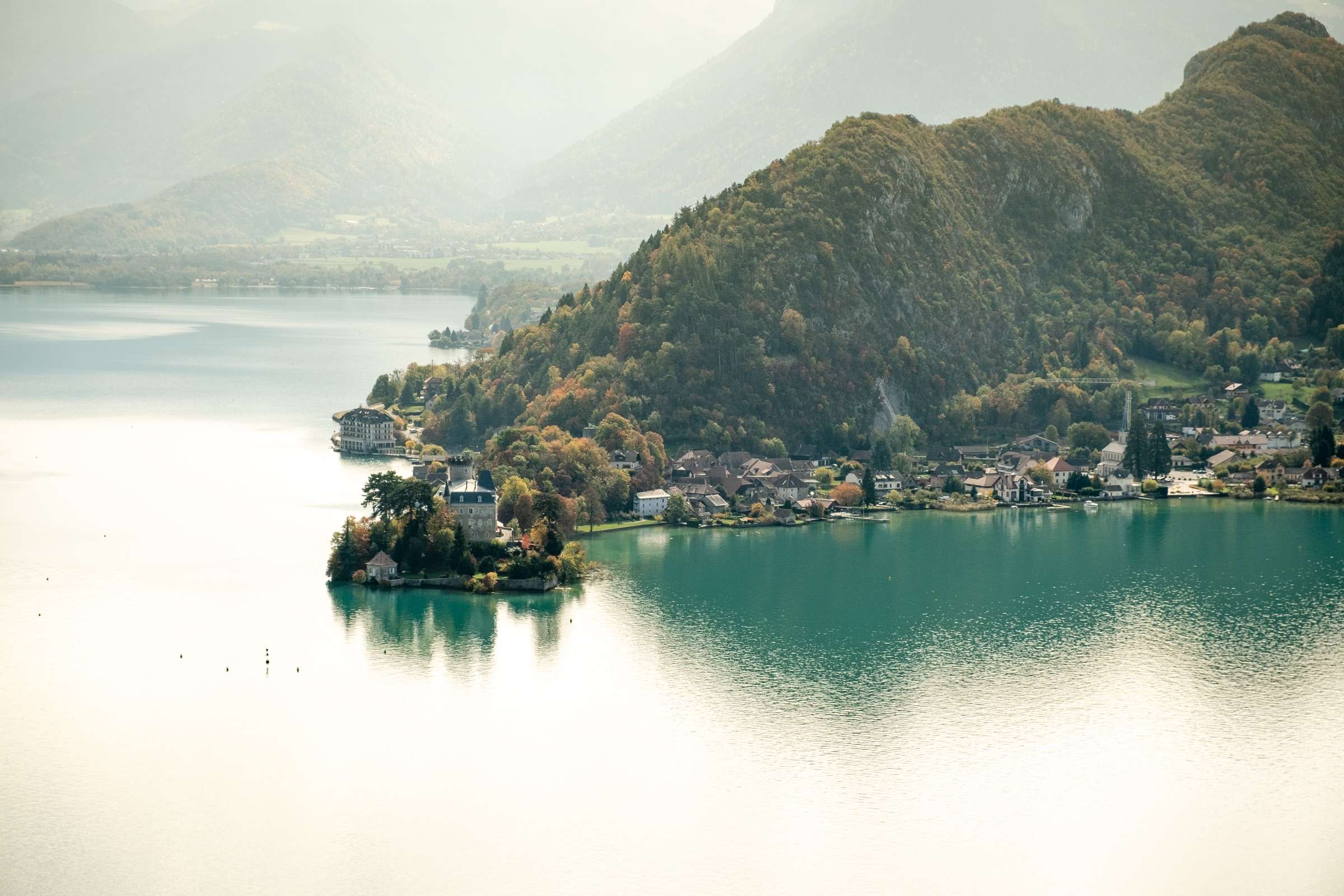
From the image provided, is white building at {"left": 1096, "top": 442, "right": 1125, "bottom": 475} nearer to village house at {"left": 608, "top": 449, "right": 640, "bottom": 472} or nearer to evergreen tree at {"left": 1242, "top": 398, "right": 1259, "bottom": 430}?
evergreen tree at {"left": 1242, "top": 398, "right": 1259, "bottom": 430}

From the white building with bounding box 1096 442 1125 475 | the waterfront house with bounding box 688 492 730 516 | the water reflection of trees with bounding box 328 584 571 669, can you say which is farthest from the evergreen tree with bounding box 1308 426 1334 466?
the water reflection of trees with bounding box 328 584 571 669

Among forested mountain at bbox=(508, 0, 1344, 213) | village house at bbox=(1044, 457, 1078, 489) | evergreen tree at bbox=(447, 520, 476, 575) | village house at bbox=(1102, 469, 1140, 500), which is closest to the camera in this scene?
evergreen tree at bbox=(447, 520, 476, 575)

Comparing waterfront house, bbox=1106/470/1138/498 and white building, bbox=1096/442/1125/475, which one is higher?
white building, bbox=1096/442/1125/475

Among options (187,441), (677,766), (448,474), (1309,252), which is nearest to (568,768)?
(677,766)

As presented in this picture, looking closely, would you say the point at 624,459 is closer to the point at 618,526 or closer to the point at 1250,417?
the point at 618,526

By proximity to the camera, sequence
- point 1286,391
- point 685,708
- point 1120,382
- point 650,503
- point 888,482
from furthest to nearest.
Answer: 1. point 1286,391
2. point 1120,382
3. point 888,482
4. point 650,503
5. point 685,708

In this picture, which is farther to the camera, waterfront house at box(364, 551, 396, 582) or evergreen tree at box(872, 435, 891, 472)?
evergreen tree at box(872, 435, 891, 472)

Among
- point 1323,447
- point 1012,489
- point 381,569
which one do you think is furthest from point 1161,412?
point 381,569

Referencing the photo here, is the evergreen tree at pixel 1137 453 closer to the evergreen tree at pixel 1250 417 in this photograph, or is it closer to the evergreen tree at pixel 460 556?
the evergreen tree at pixel 1250 417
